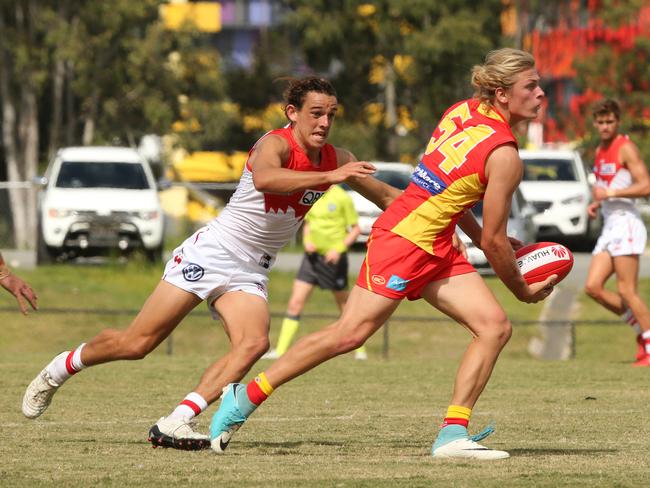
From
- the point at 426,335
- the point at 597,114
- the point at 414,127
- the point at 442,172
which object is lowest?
the point at 414,127

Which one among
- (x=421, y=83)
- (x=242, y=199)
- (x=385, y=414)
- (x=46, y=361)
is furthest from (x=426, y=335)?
(x=421, y=83)

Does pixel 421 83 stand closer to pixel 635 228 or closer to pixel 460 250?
pixel 635 228

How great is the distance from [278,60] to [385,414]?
1226 inches

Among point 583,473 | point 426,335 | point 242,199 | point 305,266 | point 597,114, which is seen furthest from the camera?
point 426,335

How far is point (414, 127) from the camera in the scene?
133 ft

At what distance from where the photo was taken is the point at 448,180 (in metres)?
7.92

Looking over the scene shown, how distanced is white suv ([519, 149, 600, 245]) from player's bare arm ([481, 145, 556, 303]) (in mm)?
21004

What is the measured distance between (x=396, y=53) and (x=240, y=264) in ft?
103

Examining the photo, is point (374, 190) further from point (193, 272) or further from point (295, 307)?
point (295, 307)

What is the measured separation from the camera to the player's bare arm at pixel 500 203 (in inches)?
303

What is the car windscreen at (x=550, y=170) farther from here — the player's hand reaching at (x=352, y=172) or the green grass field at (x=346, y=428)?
the player's hand reaching at (x=352, y=172)

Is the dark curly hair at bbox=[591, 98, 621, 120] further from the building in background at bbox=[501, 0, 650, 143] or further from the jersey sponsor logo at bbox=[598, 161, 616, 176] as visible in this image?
the building in background at bbox=[501, 0, 650, 143]

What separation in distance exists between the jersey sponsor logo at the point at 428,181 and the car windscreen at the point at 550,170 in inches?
869

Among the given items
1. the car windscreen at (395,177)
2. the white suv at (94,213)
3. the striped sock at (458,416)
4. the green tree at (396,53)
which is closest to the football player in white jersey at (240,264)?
the striped sock at (458,416)
